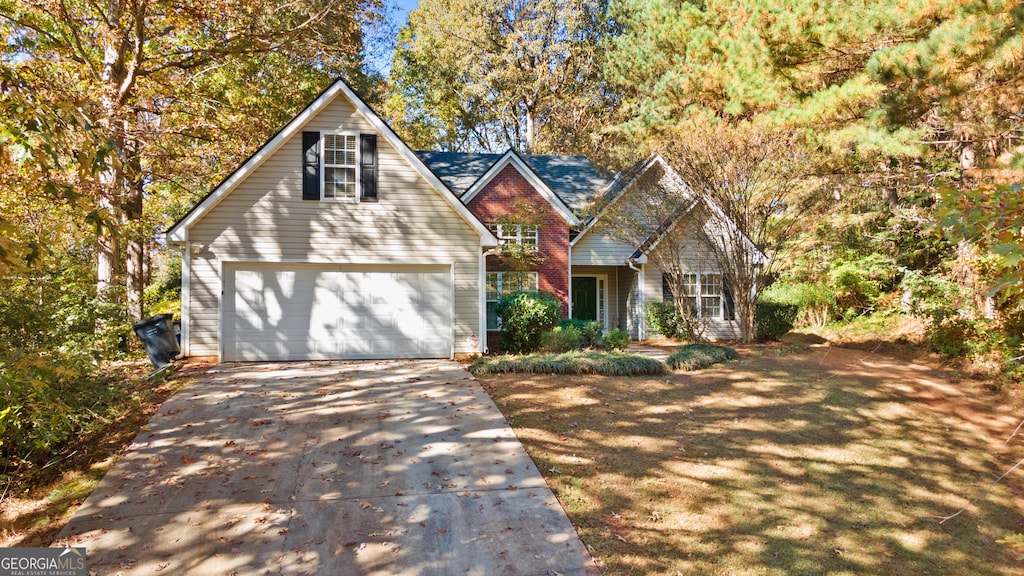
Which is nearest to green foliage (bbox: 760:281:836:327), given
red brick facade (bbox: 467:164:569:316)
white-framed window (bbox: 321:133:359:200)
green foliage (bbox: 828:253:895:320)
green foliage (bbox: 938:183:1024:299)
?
green foliage (bbox: 828:253:895:320)

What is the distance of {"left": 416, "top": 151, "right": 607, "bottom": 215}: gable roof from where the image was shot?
18678mm

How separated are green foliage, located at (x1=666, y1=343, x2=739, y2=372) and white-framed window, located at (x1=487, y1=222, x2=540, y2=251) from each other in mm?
6515

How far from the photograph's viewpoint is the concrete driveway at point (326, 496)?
4598 mm

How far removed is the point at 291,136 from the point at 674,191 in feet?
29.8

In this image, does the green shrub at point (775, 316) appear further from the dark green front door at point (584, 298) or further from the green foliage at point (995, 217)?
the green foliage at point (995, 217)

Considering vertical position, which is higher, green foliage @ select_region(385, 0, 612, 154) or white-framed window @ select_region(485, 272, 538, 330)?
green foliage @ select_region(385, 0, 612, 154)

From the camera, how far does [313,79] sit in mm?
19844

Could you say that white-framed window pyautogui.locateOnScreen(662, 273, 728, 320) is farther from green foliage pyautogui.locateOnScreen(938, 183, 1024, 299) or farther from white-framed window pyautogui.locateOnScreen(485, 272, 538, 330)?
green foliage pyautogui.locateOnScreen(938, 183, 1024, 299)

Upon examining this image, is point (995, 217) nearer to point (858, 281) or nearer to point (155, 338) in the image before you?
point (155, 338)

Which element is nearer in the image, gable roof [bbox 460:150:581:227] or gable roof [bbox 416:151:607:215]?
gable roof [bbox 460:150:581:227]

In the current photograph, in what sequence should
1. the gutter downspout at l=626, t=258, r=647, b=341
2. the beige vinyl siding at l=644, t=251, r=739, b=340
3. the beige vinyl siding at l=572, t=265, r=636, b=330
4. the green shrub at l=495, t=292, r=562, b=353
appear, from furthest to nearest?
the beige vinyl siding at l=572, t=265, r=636, b=330, the gutter downspout at l=626, t=258, r=647, b=341, the beige vinyl siding at l=644, t=251, r=739, b=340, the green shrub at l=495, t=292, r=562, b=353

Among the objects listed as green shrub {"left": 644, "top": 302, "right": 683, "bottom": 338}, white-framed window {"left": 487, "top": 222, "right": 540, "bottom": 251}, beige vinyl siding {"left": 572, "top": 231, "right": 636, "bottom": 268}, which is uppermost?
white-framed window {"left": 487, "top": 222, "right": 540, "bottom": 251}

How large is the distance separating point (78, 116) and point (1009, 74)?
41.1ft

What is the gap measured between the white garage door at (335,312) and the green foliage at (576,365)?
239cm
